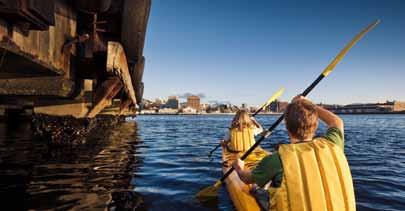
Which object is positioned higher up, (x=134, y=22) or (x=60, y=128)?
(x=134, y=22)

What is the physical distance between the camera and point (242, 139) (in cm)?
830

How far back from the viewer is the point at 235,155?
836 cm

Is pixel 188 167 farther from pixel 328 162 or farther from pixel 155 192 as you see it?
pixel 328 162

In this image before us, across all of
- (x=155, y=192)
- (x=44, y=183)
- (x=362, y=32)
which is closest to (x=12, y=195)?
(x=44, y=183)

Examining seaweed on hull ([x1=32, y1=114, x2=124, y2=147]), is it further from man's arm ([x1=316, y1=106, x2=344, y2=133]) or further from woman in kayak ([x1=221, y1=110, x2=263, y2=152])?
man's arm ([x1=316, y1=106, x2=344, y2=133])

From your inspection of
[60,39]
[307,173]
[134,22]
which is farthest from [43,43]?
[307,173]

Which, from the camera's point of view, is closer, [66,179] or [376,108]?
[66,179]

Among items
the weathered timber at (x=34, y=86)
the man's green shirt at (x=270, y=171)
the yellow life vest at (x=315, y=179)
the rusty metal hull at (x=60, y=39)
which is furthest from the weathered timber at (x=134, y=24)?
the yellow life vest at (x=315, y=179)

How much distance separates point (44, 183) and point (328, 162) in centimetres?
648

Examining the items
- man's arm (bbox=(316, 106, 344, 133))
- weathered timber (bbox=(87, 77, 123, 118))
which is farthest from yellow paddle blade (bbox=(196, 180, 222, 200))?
weathered timber (bbox=(87, 77, 123, 118))

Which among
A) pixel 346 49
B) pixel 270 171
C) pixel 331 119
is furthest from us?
pixel 346 49

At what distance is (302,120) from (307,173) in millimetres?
551

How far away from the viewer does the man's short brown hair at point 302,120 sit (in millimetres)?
3217

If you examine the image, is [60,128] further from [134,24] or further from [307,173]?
[307,173]
